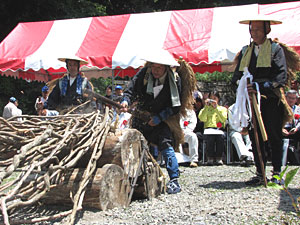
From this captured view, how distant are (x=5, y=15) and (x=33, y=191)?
48.6 ft

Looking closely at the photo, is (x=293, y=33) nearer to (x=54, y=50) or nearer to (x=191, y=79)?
(x=191, y=79)

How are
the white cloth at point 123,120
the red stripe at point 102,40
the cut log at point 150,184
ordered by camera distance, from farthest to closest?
the red stripe at point 102,40 < the white cloth at point 123,120 < the cut log at point 150,184

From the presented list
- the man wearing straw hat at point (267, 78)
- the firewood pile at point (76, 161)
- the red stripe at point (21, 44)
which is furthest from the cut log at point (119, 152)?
the red stripe at point (21, 44)

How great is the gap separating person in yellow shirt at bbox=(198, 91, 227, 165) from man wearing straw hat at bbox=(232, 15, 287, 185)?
10.4ft

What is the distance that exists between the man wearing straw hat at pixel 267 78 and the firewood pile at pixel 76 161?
159 centimetres

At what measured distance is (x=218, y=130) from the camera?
8273 mm

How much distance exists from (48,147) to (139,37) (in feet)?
20.3

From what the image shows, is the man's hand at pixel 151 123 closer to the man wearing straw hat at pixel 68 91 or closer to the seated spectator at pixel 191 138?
the man wearing straw hat at pixel 68 91

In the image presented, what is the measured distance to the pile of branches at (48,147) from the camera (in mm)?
2748

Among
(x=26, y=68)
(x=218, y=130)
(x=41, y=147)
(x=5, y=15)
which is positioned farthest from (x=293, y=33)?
(x=5, y=15)

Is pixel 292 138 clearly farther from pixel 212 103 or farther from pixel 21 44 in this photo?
pixel 21 44

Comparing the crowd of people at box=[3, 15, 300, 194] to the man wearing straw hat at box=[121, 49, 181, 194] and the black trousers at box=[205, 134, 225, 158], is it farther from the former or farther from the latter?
the black trousers at box=[205, 134, 225, 158]

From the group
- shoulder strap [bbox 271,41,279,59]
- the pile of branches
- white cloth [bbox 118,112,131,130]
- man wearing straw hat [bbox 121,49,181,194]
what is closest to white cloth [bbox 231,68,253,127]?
shoulder strap [bbox 271,41,279,59]

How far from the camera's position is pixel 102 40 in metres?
9.07
